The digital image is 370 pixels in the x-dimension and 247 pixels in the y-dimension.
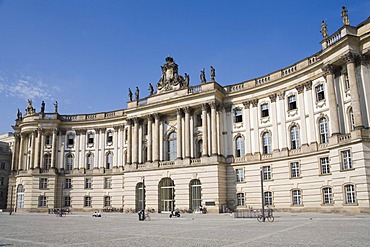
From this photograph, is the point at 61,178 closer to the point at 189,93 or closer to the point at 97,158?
the point at 97,158

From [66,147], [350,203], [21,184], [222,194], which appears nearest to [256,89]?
[222,194]

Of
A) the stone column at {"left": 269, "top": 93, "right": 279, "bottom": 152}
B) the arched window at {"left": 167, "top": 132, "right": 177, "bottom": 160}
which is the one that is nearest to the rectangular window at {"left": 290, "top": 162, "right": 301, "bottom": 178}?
the stone column at {"left": 269, "top": 93, "right": 279, "bottom": 152}

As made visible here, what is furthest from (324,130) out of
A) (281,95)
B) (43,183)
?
(43,183)

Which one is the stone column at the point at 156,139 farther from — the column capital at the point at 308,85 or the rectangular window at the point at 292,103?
the column capital at the point at 308,85

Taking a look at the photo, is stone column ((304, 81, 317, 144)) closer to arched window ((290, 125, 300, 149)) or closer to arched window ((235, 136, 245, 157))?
arched window ((290, 125, 300, 149))

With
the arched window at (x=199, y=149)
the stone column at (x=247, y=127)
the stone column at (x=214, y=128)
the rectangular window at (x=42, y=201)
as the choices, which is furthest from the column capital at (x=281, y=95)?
the rectangular window at (x=42, y=201)

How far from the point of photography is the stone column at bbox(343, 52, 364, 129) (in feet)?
114

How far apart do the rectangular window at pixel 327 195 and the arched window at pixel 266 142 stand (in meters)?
9.91

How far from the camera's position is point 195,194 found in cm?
5150

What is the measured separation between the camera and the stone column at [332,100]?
38.0 metres

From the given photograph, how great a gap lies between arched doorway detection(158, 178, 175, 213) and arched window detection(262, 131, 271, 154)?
49.7ft

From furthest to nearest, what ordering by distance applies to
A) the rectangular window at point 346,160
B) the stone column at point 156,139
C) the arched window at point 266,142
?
the stone column at point 156,139 → the arched window at point 266,142 → the rectangular window at point 346,160

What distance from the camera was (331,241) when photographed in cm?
1561

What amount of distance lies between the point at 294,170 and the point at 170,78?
2524cm
